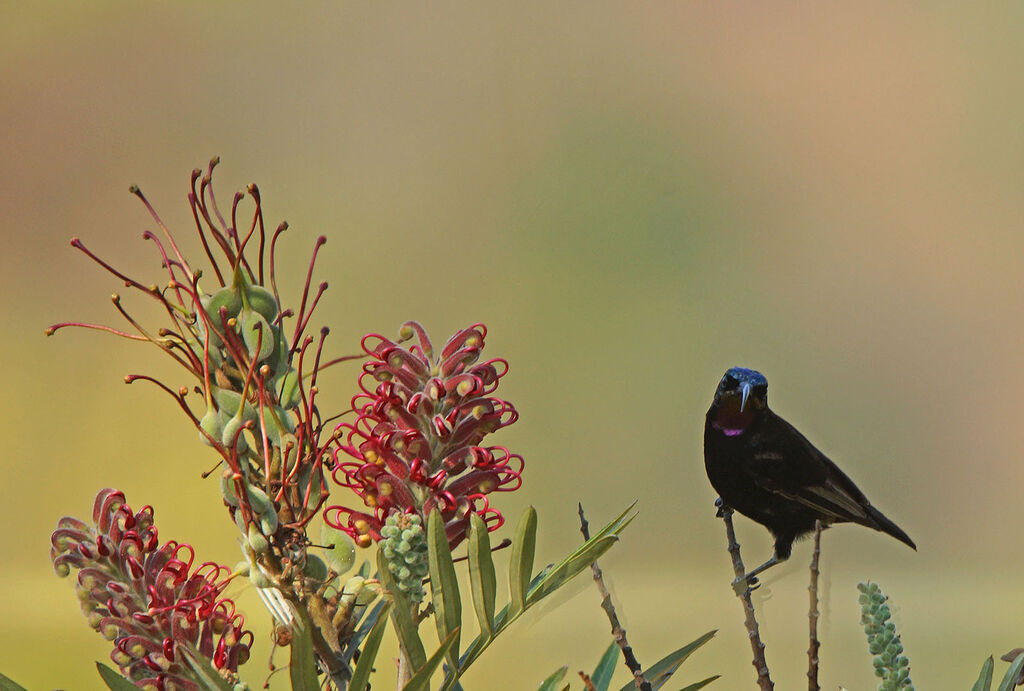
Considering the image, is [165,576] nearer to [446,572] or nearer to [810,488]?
[446,572]

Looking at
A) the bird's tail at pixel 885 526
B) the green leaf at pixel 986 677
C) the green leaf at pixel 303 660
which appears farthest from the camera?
the bird's tail at pixel 885 526

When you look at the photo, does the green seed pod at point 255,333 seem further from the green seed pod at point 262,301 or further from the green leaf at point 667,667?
the green leaf at point 667,667

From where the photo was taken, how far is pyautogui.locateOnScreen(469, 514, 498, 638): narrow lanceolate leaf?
0.40 meters

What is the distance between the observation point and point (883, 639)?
404 mm

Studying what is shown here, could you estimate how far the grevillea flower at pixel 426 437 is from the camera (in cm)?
43

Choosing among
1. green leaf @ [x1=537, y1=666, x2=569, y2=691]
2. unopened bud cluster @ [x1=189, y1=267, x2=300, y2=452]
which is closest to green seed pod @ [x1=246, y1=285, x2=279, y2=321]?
unopened bud cluster @ [x1=189, y1=267, x2=300, y2=452]

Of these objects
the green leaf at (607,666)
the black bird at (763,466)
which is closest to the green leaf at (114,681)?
the green leaf at (607,666)

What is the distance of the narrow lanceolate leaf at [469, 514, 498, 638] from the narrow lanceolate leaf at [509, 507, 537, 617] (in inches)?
0.4

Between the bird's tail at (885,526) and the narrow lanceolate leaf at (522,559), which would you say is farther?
the bird's tail at (885,526)

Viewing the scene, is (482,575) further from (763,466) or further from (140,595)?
(763,466)

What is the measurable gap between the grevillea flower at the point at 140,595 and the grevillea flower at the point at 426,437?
66 millimetres

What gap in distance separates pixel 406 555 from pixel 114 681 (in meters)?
0.11

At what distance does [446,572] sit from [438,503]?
3 centimetres

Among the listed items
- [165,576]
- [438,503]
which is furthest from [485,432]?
[165,576]
